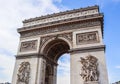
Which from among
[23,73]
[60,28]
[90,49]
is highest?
[60,28]

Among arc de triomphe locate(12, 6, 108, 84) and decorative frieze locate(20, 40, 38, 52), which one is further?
decorative frieze locate(20, 40, 38, 52)

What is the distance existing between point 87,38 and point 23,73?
258 inches

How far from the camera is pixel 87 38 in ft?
45.0

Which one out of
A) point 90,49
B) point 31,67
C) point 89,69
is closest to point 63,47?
point 31,67

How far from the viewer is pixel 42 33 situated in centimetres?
1574

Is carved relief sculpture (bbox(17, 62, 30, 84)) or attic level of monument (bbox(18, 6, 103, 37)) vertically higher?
attic level of monument (bbox(18, 6, 103, 37))

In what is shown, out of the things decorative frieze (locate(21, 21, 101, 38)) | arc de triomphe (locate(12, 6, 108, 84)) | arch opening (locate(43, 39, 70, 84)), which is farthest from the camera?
arch opening (locate(43, 39, 70, 84))

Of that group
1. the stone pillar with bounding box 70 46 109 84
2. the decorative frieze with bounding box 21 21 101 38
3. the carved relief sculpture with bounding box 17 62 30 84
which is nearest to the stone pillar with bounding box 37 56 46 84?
the carved relief sculpture with bounding box 17 62 30 84

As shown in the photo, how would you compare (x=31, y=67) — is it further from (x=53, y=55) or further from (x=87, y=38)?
(x=87, y=38)

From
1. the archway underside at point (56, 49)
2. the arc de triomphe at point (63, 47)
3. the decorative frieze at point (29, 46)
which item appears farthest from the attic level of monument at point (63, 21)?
the archway underside at point (56, 49)

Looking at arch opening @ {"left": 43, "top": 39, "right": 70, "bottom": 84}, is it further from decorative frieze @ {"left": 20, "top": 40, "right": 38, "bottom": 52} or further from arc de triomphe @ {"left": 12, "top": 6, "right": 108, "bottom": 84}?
decorative frieze @ {"left": 20, "top": 40, "right": 38, "bottom": 52}

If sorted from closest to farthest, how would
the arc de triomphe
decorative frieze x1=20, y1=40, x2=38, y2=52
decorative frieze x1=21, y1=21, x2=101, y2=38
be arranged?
1. the arc de triomphe
2. decorative frieze x1=21, y1=21, x2=101, y2=38
3. decorative frieze x1=20, y1=40, x2=38, y2=52

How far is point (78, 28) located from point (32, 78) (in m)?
6.10

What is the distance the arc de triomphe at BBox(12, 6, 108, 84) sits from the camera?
12.4 metres
